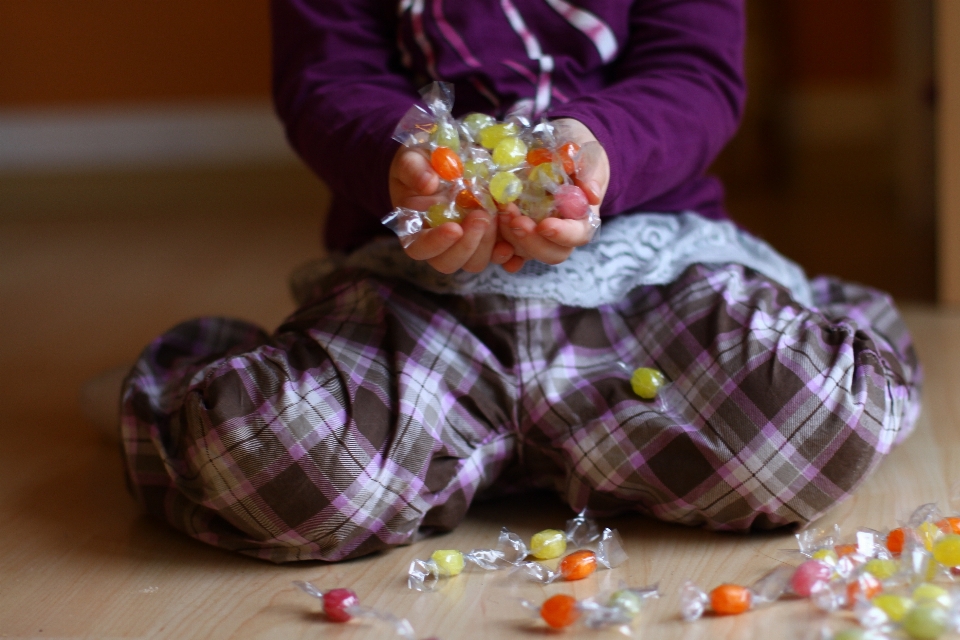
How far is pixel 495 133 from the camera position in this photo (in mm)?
700

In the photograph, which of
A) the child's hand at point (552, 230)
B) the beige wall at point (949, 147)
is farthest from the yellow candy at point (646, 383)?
the beige wall at point (949, 147)

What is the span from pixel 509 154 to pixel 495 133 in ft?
0.08

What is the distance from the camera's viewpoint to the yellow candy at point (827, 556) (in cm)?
64

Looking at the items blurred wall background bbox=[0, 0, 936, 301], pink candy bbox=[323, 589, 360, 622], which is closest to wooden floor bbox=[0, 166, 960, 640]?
pink candy bbox=[323, 589, 360, 622]

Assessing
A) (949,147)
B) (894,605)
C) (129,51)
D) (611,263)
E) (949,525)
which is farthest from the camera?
(129,51)

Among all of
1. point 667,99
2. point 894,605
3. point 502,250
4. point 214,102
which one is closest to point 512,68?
point 667,99

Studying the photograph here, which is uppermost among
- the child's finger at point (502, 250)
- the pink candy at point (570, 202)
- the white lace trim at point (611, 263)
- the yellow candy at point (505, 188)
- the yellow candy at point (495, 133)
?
the yellow candy at point (495, 133)

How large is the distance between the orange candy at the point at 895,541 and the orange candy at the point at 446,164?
359 mm

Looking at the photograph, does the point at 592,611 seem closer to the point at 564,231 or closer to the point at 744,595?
the point at 744,595

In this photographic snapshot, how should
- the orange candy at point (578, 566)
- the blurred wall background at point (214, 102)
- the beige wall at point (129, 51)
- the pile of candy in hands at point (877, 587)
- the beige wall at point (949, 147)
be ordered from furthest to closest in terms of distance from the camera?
the beige wall at point (129, 51) < the blurred wall background at point (214, 102) < the beige wall at point (949, 147) < the orange candy at point (578, 566) < the pile of candy in hands at point (877, 587)

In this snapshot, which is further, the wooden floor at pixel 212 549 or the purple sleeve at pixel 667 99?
the purple sleeve at pixel 667 99

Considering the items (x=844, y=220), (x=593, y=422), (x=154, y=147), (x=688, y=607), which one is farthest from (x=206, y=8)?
(x=688, y=607)

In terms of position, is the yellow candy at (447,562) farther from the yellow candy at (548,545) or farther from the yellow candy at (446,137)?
the yellow candy at (446,137)

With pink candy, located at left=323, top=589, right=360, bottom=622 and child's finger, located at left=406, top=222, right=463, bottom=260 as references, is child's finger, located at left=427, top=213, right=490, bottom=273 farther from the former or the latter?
pink candy, located at left=323, top=589, right=360, bottom=622
